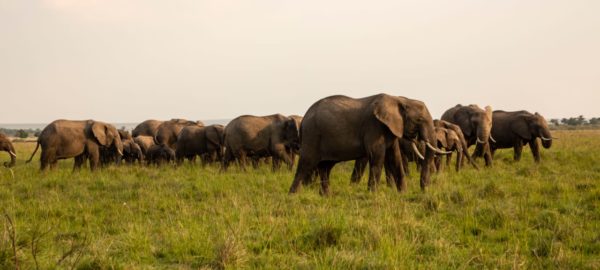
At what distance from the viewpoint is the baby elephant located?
69.9ft

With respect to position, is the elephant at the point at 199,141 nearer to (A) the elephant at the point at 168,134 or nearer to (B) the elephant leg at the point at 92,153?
(A) the elephant at the point at 168,134

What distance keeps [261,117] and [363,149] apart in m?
8.55

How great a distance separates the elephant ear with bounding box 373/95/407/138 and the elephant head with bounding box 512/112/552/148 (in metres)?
9.85

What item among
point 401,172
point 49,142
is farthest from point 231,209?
point 49,142

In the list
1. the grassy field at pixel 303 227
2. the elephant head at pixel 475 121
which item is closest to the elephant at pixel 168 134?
the elephant head at pixel 475 121

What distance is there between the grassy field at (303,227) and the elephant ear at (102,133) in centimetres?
534

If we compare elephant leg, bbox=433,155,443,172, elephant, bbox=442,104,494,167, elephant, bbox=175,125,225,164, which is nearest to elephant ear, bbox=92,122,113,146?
elephant, bbox=175,125,225,164

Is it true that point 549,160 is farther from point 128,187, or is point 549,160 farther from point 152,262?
point 152,262

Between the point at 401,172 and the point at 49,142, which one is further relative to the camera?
the point at 49,142

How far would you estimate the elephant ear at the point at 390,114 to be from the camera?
9750 mm

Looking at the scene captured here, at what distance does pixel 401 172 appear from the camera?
1014 cm

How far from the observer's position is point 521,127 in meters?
18.1

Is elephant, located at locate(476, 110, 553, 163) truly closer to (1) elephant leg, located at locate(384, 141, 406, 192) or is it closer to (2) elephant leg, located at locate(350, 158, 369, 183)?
(2) elephant leg, located at locate(350, 158, 369, 183)

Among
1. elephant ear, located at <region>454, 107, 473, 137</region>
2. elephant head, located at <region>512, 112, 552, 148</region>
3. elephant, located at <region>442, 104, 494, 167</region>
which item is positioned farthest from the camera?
elephant ear, located at <region>454, 107, 473, 137</region>
